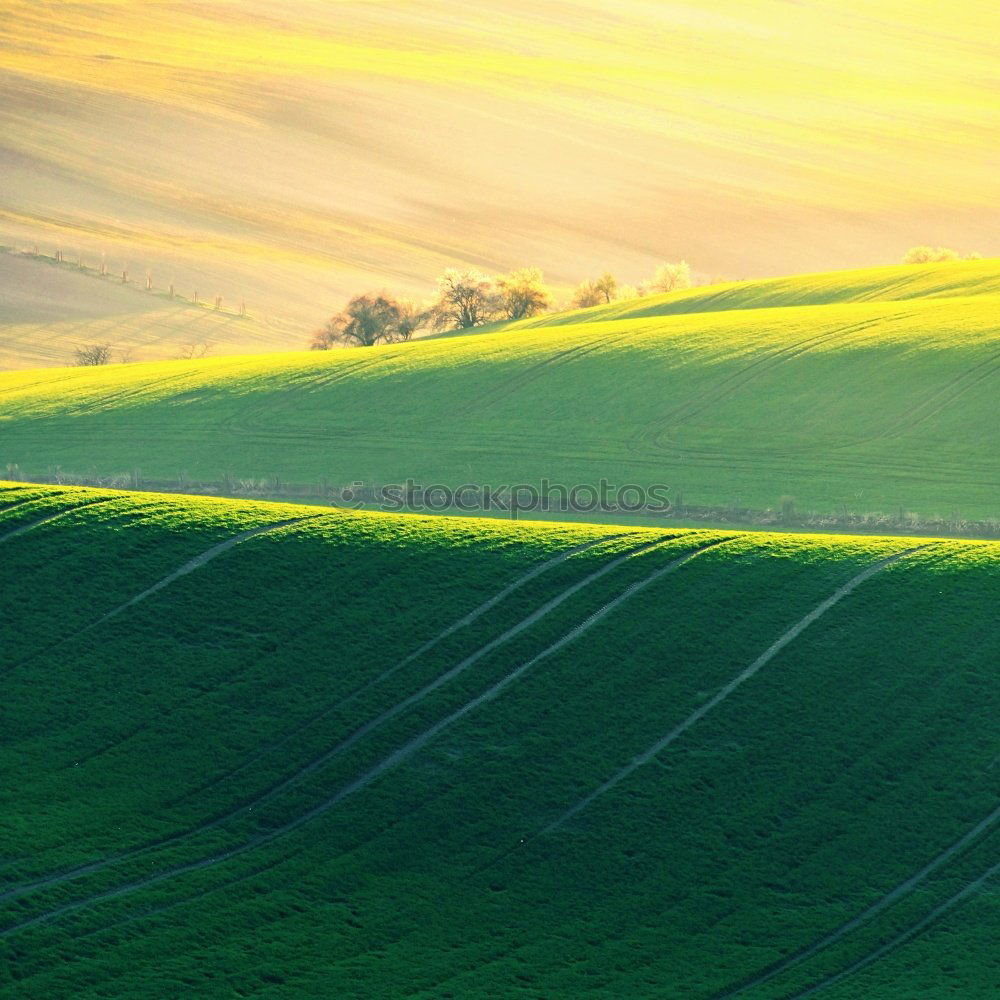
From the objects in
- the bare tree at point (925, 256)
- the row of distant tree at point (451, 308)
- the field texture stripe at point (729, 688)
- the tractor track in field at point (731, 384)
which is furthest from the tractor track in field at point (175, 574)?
the bare tree at point (925, 256)

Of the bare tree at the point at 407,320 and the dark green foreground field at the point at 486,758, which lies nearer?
the dark green foreground field at the point at 486,758

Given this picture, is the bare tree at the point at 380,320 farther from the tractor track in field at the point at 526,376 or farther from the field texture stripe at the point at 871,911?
the field texture stripe at the point at 871,911

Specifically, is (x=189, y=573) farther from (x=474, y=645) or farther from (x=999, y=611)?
(x=999, y=611)

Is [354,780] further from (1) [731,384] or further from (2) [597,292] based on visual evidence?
(2) [597,292]

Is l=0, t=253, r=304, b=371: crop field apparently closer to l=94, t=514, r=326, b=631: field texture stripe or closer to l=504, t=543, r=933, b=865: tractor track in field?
l=94, t=514, r=326, b=631: field texture stripe

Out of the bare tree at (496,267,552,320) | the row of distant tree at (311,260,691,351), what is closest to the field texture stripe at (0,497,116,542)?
the row of distant tree at (311,260,691,351)

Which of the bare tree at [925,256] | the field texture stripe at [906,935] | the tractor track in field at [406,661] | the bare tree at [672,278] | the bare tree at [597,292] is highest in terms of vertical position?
the bare tree at [925,256]
